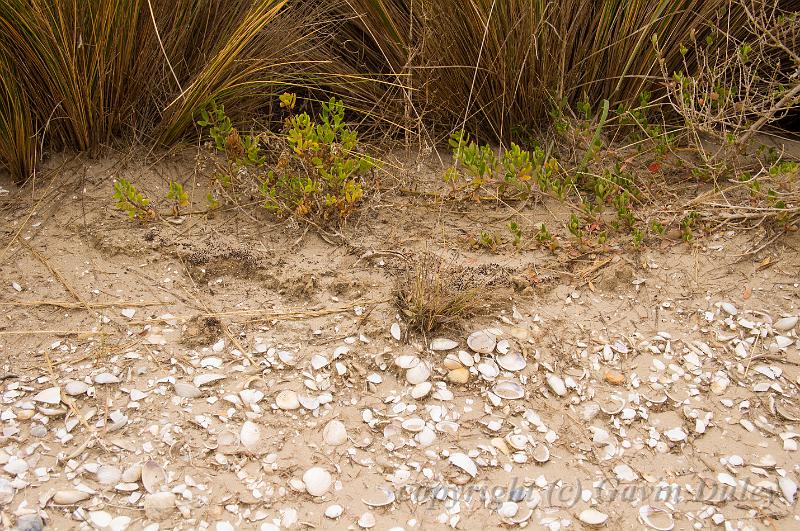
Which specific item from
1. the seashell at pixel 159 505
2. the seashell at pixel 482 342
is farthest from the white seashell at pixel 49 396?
the seashell at pixel 482 342

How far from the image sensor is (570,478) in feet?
6.66

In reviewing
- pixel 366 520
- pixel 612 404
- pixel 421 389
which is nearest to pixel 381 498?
pixel 366 520

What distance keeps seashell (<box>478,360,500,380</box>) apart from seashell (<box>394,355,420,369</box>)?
18 cm

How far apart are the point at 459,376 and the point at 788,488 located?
88 cm

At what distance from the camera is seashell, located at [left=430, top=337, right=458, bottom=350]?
91.5 inches

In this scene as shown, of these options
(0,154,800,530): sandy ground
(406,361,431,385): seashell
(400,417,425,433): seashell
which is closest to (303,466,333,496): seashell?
(0,154,800,530): sandy ground

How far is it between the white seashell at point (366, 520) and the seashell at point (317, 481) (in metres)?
0.12

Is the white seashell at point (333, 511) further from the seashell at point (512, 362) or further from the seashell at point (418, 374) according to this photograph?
the seashell at point (512, 362)

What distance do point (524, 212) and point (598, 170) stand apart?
0.34 meters

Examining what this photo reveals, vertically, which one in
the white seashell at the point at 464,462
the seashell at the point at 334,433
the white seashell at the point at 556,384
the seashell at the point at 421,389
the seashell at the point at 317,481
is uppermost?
the white seashell at the point at 556,384

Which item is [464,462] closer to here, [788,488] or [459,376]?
[459,376]

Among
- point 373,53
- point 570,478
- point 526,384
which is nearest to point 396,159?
point 373,53

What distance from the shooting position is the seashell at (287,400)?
2.16m

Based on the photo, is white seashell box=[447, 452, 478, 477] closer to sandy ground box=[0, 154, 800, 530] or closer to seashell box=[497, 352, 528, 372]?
sandy ground box=[0, 154, 800, 530]
